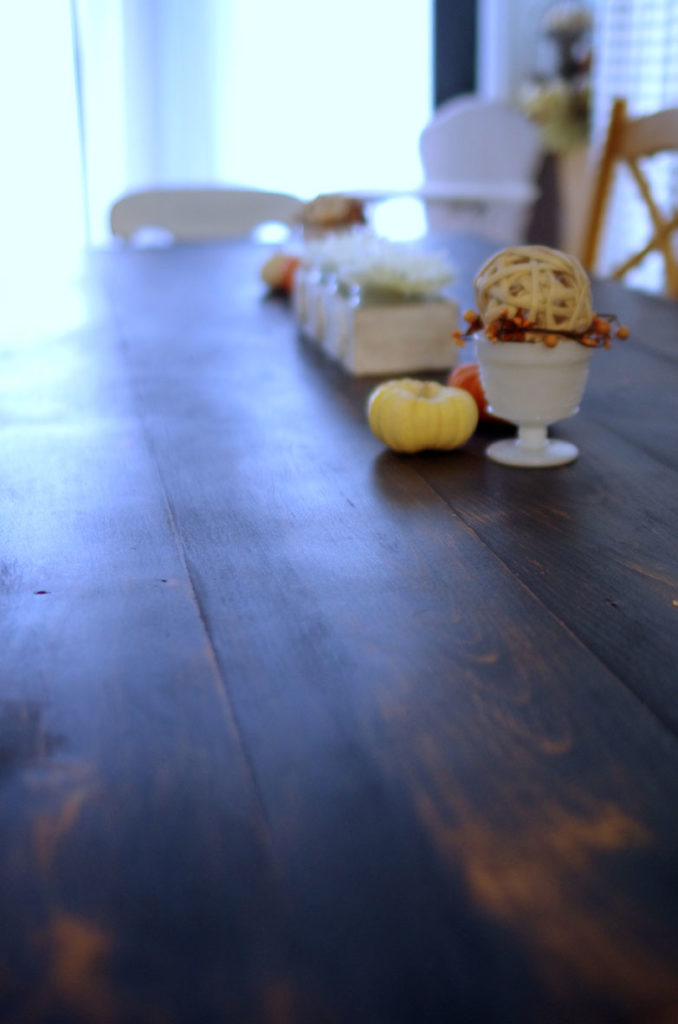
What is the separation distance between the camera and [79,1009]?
398mm

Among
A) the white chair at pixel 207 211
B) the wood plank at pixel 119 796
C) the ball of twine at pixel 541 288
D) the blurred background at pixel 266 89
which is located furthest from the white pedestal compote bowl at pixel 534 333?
the blurred background at pixel 266 89

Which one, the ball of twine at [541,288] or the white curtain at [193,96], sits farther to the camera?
the white curtain at [193,96]

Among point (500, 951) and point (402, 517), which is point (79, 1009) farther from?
point (402, 517)

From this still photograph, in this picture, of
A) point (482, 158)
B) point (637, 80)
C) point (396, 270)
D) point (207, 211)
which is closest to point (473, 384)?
point (396, 270)

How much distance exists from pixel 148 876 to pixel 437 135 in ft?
14.3

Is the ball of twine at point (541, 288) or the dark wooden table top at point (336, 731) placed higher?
the ball of twine at point (541, 288)

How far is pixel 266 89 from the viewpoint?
4504 mm

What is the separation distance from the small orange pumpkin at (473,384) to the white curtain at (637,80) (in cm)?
284

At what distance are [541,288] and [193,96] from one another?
389 cm

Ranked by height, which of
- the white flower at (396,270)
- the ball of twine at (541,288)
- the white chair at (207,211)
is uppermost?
the ball of twine at (541,288)

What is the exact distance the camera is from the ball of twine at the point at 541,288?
0.92 meters

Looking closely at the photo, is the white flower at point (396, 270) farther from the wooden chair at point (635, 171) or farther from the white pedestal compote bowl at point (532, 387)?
the wooden chair at point (635, 171)

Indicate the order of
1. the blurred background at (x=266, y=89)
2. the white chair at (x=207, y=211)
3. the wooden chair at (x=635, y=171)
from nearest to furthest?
the wooden chair at (x=635, y=171) → the white chair at (x=207, y=211) → the blurred background at (x=266, y=89)

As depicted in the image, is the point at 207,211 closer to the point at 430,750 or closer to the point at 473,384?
the point at 473,384
